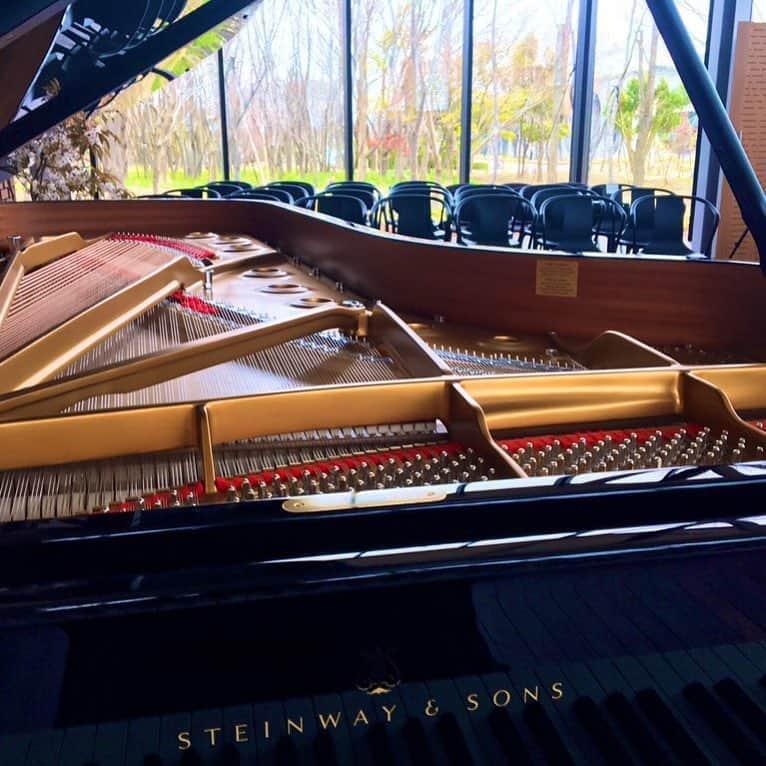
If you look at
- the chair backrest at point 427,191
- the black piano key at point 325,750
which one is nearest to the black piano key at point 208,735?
the black piano key at point 325,750

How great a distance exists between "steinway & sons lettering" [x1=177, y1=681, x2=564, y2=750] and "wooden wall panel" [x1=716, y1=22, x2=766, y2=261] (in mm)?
6598

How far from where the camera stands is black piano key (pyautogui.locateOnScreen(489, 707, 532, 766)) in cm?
99

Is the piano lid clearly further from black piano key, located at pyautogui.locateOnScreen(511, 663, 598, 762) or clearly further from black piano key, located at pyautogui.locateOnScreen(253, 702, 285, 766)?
black piano key, located at pyautogui.locateOnScreen(511, 663, 598, 762)

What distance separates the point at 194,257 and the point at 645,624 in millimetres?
3332

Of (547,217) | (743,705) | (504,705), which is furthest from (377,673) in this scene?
(547,217)

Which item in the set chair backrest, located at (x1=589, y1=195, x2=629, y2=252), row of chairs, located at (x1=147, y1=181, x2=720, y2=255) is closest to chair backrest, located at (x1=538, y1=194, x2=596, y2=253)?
row of chairs, located at (x1=147, y1=181, x2=720, y2=255)

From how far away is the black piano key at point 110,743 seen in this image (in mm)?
931

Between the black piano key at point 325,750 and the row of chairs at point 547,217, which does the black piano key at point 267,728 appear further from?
the row of chairs at point 547,217

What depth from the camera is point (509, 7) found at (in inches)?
370

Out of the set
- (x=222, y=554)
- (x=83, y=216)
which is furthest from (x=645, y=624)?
(x=83, y=216)

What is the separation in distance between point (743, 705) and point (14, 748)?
0.92 m

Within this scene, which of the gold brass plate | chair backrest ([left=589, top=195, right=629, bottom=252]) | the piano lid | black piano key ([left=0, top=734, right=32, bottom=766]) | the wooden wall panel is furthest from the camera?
the wooden wall panel

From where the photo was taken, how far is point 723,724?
3.42ft

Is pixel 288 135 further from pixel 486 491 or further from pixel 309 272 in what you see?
pixel 486 491
